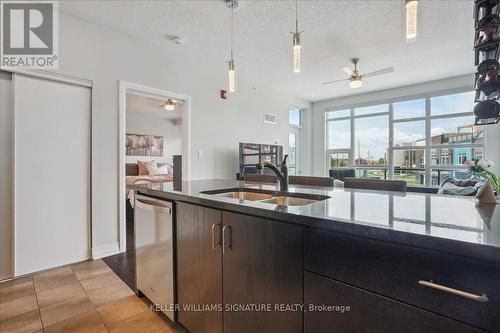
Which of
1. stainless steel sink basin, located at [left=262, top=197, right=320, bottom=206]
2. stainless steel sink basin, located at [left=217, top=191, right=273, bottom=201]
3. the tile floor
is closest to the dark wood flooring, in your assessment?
the tile floor

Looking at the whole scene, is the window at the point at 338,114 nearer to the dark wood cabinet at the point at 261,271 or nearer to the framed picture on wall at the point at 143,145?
the framed picture on wall at the point at 143,145

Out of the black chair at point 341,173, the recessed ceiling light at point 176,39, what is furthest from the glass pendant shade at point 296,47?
the black chair at point 341,173

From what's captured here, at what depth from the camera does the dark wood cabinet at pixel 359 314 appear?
664 mm

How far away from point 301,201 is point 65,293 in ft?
6.98

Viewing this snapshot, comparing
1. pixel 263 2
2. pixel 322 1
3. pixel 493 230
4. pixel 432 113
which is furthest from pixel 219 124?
pixel 432 113

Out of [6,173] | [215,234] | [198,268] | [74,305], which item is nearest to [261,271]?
[215,234]

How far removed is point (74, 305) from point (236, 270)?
159 centimetres

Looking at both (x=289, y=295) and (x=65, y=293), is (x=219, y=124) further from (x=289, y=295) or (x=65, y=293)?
(x=289, y=295)

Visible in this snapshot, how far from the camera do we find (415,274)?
2.23ft

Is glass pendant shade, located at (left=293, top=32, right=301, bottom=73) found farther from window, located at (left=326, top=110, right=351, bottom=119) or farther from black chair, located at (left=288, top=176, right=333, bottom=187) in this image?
window, located at (left=326, top=110, right=351, bottom=119)

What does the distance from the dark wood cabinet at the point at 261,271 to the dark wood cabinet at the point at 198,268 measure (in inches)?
3.0

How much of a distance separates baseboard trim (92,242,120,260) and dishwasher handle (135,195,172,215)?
1.37 meters

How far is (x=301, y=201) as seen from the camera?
151 centimetres

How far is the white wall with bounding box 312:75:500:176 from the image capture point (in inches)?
180
